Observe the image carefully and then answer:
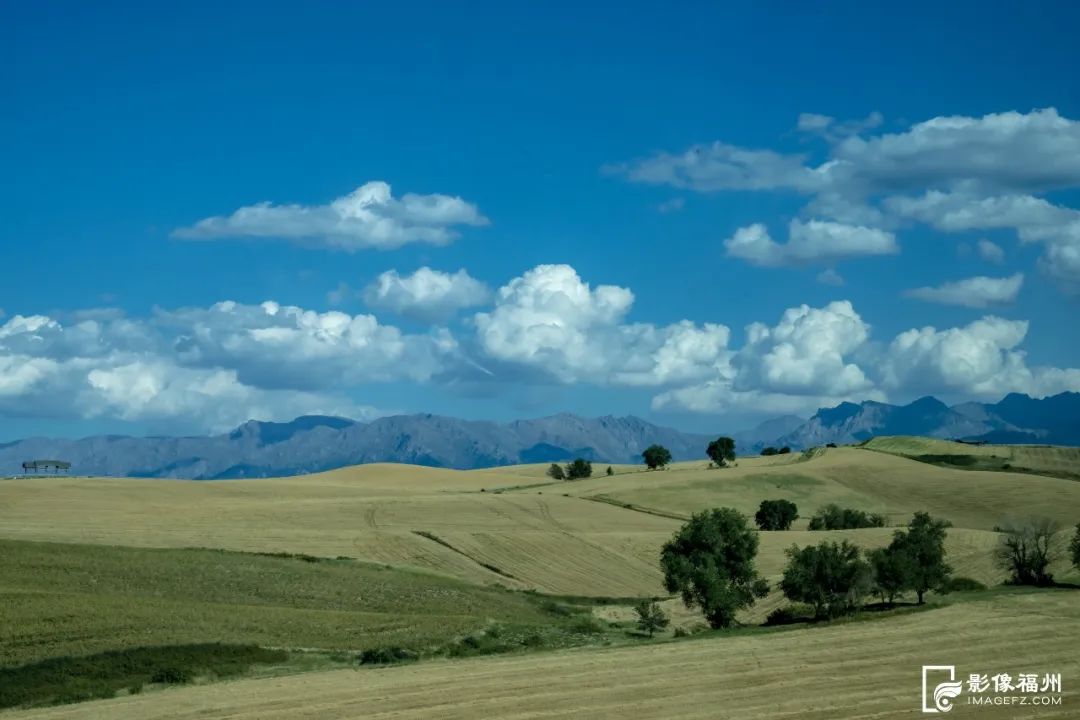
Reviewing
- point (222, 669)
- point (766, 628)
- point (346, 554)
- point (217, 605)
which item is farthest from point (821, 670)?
point (346, 554)

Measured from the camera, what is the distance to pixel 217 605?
47.4 m

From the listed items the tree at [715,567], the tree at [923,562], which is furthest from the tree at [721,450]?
the tree at [715,567]

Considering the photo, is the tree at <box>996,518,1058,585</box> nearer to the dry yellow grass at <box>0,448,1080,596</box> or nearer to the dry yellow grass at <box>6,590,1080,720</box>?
the dry yellow grass at <box>0,448,1080,596</box>

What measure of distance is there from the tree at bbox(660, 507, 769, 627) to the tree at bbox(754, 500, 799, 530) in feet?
164

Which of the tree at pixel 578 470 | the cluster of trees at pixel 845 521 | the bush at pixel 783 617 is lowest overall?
the bush at pixel 783 617

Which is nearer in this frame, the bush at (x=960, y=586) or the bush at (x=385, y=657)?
the bush at (x=385, y=657)

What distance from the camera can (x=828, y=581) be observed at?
5244 centimetres

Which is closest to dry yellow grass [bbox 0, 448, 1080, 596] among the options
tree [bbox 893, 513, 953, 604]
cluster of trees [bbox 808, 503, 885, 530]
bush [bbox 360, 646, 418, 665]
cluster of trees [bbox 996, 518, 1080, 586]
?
cluster of trees [bbox 808, 503, 885, 530]

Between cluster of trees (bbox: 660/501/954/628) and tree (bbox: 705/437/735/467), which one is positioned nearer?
cluster of trees (bbox: 660/501/954/628)

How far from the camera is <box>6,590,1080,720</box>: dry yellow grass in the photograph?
86.3ft

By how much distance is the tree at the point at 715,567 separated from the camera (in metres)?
52.7

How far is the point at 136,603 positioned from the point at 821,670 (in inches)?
1085

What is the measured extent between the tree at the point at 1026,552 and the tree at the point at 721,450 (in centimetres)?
11270

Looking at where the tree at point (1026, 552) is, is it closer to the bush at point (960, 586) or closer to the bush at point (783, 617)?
the bush at point (960, 586)
